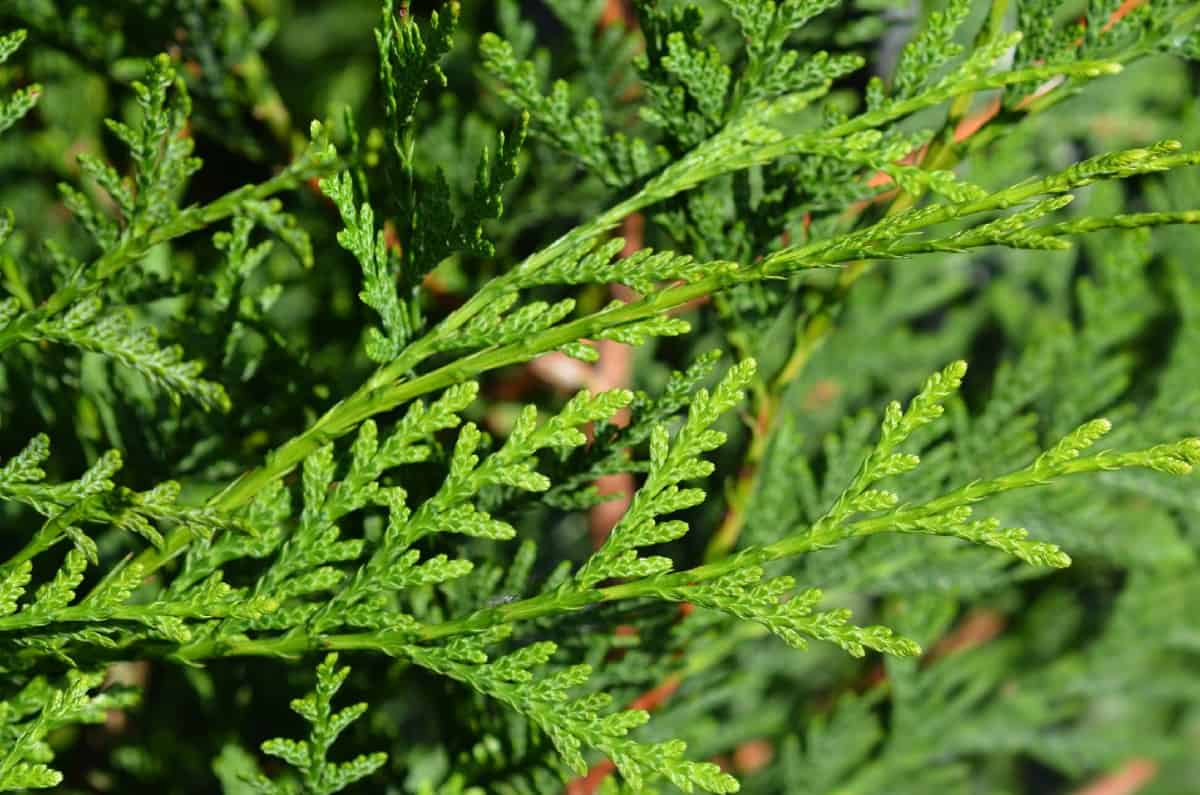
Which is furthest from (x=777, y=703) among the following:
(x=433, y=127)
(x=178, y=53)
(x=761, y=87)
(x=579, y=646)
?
(x=178, y=53)

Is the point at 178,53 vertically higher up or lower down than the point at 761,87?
higher up

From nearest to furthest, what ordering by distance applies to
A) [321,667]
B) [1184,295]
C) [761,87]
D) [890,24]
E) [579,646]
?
[321,667] → [761,87] → [579,646] → [890,24] → [1184,295]

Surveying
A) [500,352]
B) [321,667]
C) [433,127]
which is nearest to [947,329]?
[433,127]

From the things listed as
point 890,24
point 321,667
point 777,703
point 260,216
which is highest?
point 260,216

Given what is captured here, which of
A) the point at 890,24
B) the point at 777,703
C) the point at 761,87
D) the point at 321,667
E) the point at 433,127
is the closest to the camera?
the point at 321,667

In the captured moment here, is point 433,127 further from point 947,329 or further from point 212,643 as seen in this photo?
point 947,329

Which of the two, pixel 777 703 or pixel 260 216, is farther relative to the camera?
pixel 777 703

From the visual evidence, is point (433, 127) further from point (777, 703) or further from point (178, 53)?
point (777, 703)
